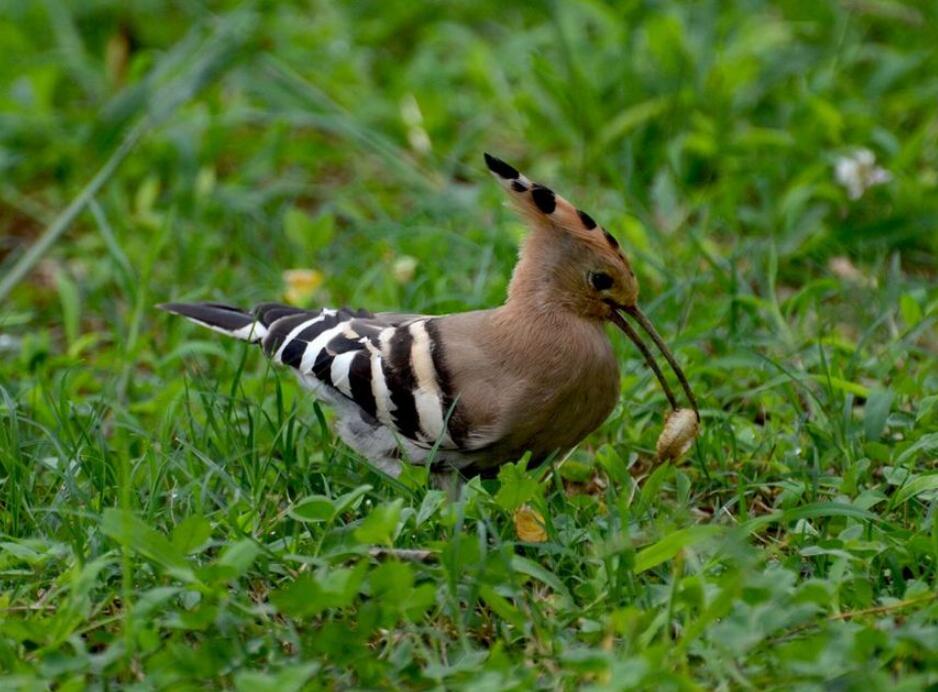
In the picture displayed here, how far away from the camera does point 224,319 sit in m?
4.12

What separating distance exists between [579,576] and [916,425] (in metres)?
1.05

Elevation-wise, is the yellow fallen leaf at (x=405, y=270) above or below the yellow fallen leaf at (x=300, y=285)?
above

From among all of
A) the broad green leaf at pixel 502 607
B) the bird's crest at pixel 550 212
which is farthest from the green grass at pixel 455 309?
the bird's crest at pixel 550 212

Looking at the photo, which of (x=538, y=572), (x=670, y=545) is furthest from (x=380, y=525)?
(x=670, y=545)

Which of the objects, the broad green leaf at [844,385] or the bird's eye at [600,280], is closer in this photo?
the bird's eye at [600,280]

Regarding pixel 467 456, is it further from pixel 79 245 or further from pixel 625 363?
pixel 79 245

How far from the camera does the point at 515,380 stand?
3.59 metres

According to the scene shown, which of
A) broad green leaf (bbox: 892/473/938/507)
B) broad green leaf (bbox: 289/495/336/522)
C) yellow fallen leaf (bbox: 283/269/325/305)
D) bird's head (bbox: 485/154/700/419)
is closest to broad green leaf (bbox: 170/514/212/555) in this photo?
broad green leaf (bbox: 289/495/336/522)

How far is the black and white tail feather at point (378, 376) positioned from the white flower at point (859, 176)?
193cm

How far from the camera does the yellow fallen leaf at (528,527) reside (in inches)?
129

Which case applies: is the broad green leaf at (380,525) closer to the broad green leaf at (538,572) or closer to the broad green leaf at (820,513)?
the broad green leaf at (538,572)

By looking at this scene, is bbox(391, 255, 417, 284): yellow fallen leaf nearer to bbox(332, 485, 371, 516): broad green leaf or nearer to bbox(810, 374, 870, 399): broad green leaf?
bbox(810, 374, 870, 399): broad green leaf

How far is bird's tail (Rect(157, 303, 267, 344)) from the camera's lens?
13.3 feet

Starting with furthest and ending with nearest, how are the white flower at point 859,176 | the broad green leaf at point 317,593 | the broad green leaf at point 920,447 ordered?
the white flower at point 859,176, the broad green leaf at point 920,447, the broad green leaf at point 317,593
